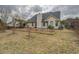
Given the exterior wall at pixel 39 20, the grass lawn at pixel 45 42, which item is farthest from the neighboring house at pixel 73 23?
the exterior wall at pixel 39 20

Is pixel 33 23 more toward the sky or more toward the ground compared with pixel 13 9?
more toward the ground

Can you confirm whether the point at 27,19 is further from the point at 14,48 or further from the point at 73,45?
the point at 73,45

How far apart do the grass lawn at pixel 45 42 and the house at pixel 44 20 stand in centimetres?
10

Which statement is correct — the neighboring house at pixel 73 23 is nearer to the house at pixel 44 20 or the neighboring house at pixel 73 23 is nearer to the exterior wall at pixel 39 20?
the house at pixel 44 20

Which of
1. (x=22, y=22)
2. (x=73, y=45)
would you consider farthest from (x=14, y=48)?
(x=73, y=45)

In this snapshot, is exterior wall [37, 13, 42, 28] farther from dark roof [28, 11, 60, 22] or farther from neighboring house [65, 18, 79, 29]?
neighboring house [65, 18, 79, 29]

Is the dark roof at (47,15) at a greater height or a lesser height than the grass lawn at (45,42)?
greater

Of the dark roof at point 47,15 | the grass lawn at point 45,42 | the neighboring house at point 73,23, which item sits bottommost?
the grass lawn at point 45,42

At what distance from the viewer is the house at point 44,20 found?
2590mm

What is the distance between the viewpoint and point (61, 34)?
2.61 meters

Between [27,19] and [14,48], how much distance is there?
0.38 meters

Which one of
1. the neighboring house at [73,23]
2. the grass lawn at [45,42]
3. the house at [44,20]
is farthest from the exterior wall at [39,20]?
the neighboring house at [73,23]

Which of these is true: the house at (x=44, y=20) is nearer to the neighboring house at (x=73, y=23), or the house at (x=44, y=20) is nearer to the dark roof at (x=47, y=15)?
the dark roof at (x=47, y=15)
